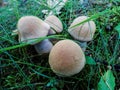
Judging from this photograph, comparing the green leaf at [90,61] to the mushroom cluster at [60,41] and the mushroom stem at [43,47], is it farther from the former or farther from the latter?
the mushroom stem at [43,47]

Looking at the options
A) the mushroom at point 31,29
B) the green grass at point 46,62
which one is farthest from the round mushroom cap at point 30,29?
the green grass at point 46,62

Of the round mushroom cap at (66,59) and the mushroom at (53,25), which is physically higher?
the mushroom at (53,25)

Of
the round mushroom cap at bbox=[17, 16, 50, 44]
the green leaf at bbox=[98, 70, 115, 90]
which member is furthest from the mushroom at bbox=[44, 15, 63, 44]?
the green leaf at bbox=[98, 70, 115, 90]

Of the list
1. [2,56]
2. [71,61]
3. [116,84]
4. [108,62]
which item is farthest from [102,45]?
[2,56]

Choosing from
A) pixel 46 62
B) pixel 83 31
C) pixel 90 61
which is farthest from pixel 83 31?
pixel 46 62

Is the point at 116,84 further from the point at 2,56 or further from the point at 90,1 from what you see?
the point at 90,1

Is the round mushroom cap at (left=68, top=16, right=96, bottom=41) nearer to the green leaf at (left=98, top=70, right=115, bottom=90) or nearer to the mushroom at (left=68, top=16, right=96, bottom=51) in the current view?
the mushroom at (left=68, top=16, right=96, bottom=51)

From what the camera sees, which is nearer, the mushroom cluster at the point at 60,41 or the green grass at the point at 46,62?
the mushroom cluster at the point at 60,41
